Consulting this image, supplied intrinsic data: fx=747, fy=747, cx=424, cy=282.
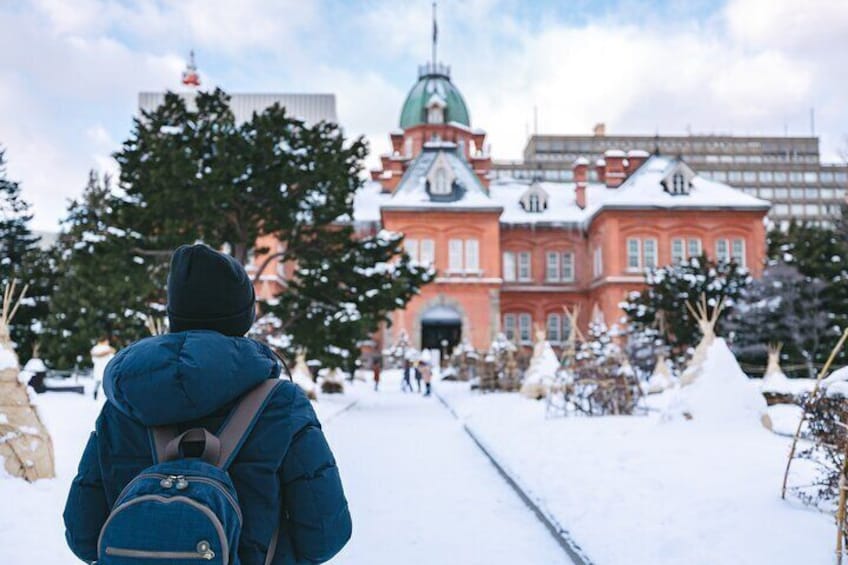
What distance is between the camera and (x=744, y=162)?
101312mm

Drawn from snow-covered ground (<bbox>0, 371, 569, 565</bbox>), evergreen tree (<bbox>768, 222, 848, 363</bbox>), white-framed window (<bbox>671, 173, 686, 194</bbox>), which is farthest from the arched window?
snow-covered ground (<bbox>0, 371, 569, 565</bbox>)

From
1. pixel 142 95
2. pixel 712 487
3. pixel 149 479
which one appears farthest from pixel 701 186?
pixel 142 95

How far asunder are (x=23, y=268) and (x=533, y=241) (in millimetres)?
29968

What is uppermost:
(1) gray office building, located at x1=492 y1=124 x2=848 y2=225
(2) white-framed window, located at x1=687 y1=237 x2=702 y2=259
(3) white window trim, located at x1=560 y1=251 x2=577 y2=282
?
(1) gray office building, located at x1=492 y1=124 x2=848 y2=225

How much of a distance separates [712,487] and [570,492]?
1238 mm

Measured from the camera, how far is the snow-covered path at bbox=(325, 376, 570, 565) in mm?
5293

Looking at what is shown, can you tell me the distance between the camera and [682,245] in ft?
142

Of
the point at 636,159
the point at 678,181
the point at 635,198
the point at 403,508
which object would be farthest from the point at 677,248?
the point at 403,508

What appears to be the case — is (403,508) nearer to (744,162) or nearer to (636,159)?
(636,159)

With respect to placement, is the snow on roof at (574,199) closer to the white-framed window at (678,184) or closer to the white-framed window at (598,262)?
the white-framed window at (678,184)

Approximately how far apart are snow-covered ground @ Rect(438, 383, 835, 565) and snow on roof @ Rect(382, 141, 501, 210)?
31532 millimetres

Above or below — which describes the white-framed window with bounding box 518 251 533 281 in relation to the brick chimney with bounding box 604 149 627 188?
below

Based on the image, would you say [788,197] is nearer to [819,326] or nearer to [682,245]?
[682,245]

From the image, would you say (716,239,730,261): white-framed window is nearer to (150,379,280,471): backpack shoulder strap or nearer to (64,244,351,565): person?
(64,244,351,565): person
